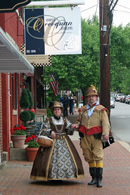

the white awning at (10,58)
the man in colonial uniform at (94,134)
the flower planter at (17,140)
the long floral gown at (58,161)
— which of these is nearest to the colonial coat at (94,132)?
the man in colonial uniform at (94,134)

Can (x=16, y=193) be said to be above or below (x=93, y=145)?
below

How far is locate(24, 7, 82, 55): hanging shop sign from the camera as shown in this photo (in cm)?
1341

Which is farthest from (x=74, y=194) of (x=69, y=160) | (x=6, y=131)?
(x=6, y=131)

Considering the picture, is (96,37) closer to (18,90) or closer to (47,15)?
(18,90)

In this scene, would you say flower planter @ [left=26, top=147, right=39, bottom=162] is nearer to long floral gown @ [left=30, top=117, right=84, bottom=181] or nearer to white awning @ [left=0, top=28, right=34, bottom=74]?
white awning @ [left=0, top=28, right=34, bottom=74]

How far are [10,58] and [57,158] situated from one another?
2.09m

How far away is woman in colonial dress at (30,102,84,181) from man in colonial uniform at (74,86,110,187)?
9.6 inches

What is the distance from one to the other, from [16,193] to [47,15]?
7.02 meters

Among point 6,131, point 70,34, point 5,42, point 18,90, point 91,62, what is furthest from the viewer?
point 91,62

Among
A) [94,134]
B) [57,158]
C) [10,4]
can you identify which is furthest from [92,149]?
[10,4]

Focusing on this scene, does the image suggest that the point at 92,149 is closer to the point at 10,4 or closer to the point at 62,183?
Answer: the point at 62,183

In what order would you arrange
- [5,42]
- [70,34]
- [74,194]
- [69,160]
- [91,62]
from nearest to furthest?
[5,42] < [74,194] < [69,160] < [70,34] < [91,62]

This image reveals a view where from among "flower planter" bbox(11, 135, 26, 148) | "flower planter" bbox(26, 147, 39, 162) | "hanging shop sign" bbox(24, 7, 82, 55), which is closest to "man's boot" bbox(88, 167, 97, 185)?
"flower planter" bbox(26, 147, 39, 162)

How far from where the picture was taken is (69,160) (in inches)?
335
